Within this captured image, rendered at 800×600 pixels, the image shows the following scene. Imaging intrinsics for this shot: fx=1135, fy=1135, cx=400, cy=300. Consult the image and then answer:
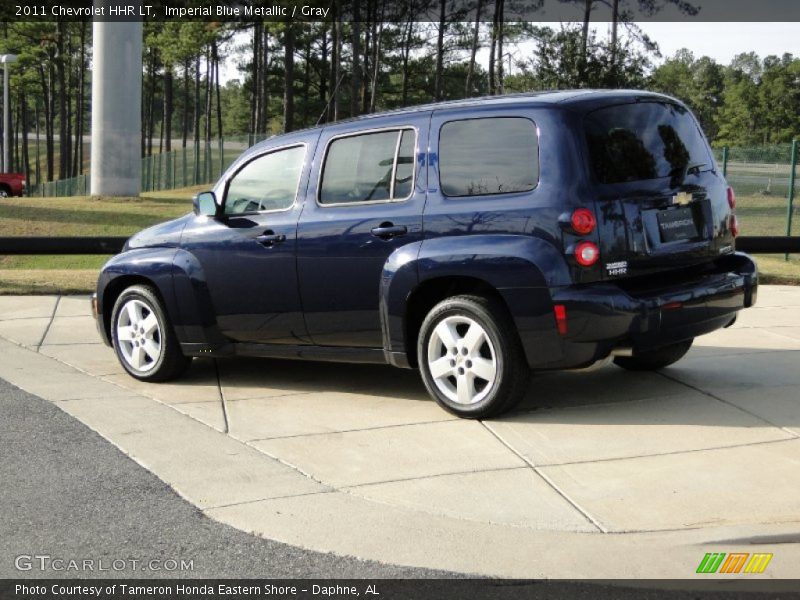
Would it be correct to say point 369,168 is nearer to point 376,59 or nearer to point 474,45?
point 376,59

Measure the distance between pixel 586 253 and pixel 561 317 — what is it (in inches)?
15.0

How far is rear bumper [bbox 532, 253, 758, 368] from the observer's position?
247 inches

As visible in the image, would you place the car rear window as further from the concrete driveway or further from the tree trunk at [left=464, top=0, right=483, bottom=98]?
the tree trunk at [left=464, top=0, right=483, bottom=98]

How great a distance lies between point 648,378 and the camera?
25.8ft

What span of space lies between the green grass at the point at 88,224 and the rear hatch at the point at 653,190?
7183mm

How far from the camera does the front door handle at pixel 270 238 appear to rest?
297 inches

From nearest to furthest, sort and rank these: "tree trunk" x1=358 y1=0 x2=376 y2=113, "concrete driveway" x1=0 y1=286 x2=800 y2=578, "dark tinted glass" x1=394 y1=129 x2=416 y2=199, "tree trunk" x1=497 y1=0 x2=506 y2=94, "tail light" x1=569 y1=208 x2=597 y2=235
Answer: "concrete driveway" x1=0 y1=286 x2=800 y2=578 < "tail light" x1=569 y1=208 x2=597 y2=235 < "dark tinted glass" x1=394 y1=129 x2=416 y2=199 < "tree trunk" x1=497 y1=0 x2=506 y2=94 < "tree trunk" x1=358 y1=0 x2=376 y2=113

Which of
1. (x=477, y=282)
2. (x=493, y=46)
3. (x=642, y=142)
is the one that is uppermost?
(x=493, y=46)

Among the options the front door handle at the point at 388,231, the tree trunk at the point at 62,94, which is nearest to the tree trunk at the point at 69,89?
the tree trunk at the point at 62,94

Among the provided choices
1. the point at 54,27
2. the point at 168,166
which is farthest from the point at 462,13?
the point at 54,27

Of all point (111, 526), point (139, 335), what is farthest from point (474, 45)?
point (111, 526)

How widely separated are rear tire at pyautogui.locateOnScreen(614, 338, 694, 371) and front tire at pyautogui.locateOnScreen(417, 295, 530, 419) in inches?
59.6

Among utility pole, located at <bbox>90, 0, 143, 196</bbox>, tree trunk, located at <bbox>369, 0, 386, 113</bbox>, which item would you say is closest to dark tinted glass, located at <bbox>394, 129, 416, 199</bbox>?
utility pole, located at <bbox>90, 0, 143, 196</bbox>

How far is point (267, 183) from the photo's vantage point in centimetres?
787
